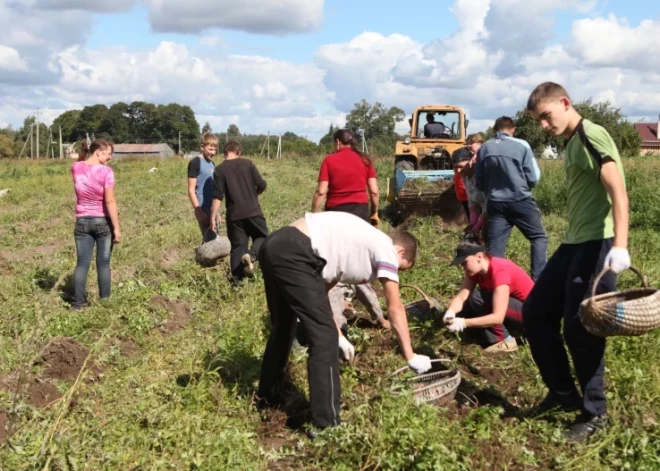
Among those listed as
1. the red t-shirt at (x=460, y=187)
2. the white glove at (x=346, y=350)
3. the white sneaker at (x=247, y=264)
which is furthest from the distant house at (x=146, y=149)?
the white glove at (x=346, y=350)

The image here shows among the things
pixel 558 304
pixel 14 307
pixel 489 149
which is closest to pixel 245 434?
pixel 558 304

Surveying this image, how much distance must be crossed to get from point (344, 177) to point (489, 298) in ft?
6.14

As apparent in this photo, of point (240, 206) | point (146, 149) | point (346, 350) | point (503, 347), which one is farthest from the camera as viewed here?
point (146, 149)

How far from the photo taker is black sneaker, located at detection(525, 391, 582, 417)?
12.2 ft

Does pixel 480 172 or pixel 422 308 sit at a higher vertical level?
pixel 480 172

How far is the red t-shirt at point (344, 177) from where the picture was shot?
20.5 ft

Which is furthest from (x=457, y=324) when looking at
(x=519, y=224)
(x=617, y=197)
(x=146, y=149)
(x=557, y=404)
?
(x=146, y=149)

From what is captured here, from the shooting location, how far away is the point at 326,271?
3754 millimetres

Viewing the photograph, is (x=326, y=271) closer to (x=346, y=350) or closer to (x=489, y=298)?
(x=346, y=350)

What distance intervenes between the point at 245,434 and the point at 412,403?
0.89m

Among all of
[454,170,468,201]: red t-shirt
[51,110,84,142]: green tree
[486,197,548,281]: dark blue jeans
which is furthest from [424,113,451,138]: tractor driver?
[51,110,84,142]: green tree

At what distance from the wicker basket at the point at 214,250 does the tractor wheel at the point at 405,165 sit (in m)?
6.82

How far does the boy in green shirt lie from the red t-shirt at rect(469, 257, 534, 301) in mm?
1002

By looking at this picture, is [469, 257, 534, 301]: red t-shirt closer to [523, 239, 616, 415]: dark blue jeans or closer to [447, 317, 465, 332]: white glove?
[447, 317, 465, 332]: white glove
